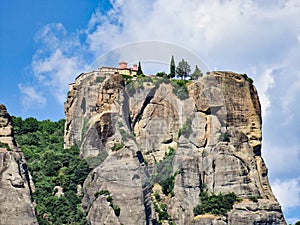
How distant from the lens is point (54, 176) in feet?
238

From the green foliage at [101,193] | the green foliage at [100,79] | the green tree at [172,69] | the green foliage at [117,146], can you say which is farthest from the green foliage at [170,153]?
the green foliage at [101,193]

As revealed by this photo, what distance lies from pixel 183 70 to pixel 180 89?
3.43 m

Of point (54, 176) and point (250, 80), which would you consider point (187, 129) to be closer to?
point (250, 80)

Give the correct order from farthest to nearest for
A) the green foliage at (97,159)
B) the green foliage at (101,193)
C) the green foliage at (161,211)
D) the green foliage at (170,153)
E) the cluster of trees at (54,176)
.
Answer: the green foliage at (170,153)
the green foliage at (97,159)
the green foliage at (161,211)
the cluster of trees at (54,176)
the green foliage at (101,193)

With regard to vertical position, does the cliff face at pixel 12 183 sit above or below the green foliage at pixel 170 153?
below

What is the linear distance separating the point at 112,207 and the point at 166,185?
6559 millimetres

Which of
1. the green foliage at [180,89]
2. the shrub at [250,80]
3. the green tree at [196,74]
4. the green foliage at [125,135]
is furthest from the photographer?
the shrub at [250,80]

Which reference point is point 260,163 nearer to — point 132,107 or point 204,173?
point 204,173

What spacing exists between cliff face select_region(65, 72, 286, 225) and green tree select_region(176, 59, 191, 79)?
8.10 feet

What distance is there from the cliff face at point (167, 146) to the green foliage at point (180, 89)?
0.34 ft

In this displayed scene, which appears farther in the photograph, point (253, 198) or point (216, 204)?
point (253, 198)

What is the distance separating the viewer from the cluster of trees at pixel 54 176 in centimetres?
6750

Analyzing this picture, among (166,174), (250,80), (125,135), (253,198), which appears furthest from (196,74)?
(253,198)

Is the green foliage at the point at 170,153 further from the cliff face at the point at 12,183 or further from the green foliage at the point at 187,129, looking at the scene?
the cliff face at the point at 12,183
